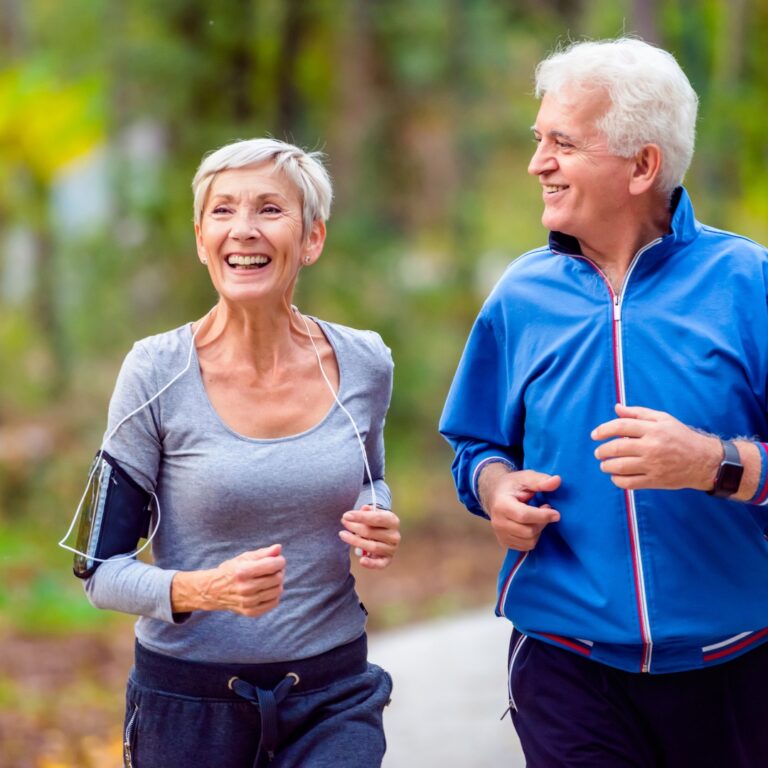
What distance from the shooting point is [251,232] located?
273cm

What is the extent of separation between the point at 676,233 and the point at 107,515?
1369 millimetres

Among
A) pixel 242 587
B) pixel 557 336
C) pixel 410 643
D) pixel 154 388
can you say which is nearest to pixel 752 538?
pixel 557 336

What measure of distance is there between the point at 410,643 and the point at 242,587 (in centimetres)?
452

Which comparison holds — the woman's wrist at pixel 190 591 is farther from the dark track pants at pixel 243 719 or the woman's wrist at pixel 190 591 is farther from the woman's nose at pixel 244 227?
the woman's nose at pixel 244 227

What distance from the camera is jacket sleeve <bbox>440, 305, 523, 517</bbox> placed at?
9.95 ft

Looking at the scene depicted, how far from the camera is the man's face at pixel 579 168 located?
2.77 m

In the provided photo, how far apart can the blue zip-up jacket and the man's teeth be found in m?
0.63

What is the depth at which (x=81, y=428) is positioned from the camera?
10.0m

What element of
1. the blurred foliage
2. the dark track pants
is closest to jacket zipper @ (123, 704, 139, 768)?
the dark track pants

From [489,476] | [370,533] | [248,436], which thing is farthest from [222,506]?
[489,476]

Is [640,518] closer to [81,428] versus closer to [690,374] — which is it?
[690,374]

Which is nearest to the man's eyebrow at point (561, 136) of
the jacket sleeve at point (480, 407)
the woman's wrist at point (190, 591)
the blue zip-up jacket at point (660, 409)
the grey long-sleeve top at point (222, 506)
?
the blue zip-up jacket at point (660, 409)

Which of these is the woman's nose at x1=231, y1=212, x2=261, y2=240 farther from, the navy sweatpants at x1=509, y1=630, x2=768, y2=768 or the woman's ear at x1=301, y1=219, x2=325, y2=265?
the navy sweatpants at x1=509, y1=630, x2=768, y2=768

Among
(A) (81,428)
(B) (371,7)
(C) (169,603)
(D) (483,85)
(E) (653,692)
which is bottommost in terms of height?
(E) (653,692)
